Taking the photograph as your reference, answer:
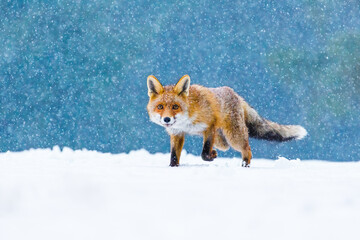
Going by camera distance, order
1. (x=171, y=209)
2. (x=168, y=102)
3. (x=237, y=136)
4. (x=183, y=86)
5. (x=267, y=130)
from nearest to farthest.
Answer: (x=171, y=209), (x=168, y=102), (x=183, y=86), (x=237, y=136), (x=267, y=130)

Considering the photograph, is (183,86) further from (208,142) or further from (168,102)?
(208,142)

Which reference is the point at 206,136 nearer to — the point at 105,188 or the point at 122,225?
the point at 105,188

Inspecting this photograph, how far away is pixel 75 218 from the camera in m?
2.96

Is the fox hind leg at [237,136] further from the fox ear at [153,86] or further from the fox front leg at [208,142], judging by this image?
the fox ear at [153,86]

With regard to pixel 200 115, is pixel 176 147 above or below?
below

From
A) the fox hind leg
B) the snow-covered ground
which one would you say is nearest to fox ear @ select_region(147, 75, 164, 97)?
the fox hind leg

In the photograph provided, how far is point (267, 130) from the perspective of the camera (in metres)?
6.83

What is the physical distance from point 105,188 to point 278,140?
4267 mm

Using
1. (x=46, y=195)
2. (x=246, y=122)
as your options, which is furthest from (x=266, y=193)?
(x=246, y=122)

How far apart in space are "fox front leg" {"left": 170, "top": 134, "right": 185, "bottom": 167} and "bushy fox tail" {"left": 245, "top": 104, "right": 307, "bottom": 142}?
4.37 feet

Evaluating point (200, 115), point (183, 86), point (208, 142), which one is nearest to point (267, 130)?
point (208, 142)

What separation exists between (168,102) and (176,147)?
2.97 ft

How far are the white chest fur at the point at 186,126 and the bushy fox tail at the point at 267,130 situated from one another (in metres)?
1.31

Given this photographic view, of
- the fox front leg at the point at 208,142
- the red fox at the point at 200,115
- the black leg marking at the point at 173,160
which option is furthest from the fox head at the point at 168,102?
the black leg marking at the point at 173,160
